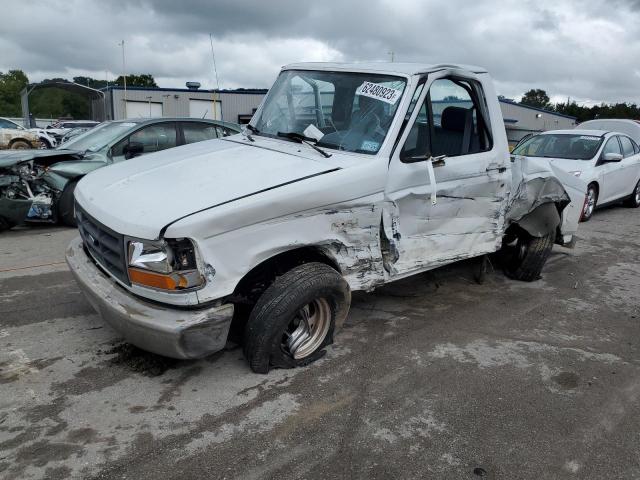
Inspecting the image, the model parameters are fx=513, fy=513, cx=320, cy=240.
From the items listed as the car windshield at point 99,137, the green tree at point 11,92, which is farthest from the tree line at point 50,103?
the car windshield at point 99,137

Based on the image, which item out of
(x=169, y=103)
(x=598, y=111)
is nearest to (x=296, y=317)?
(x=169, y=103)

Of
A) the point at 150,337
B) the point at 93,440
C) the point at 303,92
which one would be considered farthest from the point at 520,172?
the point at 93,440

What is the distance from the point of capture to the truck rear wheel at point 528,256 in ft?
18.0

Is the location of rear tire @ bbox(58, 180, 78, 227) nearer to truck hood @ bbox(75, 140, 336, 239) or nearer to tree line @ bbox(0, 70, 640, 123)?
truck hood @ bbox(75, 140, 336, 239)

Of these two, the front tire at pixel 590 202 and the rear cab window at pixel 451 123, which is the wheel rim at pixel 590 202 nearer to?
the front tire at pixel 590 202

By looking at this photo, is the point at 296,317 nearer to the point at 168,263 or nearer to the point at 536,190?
the point at 168,263

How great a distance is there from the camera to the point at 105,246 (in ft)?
10.6

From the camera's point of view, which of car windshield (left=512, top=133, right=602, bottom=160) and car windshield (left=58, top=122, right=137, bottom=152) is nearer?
car windshield (left=58, top=122, right=137, bottom=152)

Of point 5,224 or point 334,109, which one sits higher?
point 334,109

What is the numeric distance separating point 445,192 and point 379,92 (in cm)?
94

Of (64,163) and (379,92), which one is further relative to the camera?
(64,163)

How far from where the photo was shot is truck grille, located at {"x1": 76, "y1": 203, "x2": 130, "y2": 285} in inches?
120

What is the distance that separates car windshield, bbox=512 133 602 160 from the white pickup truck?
575cm

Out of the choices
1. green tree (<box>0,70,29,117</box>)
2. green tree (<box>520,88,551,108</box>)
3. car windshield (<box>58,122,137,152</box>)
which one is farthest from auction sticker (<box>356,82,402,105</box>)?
green tree (<box>520,88,551,108</box>)
